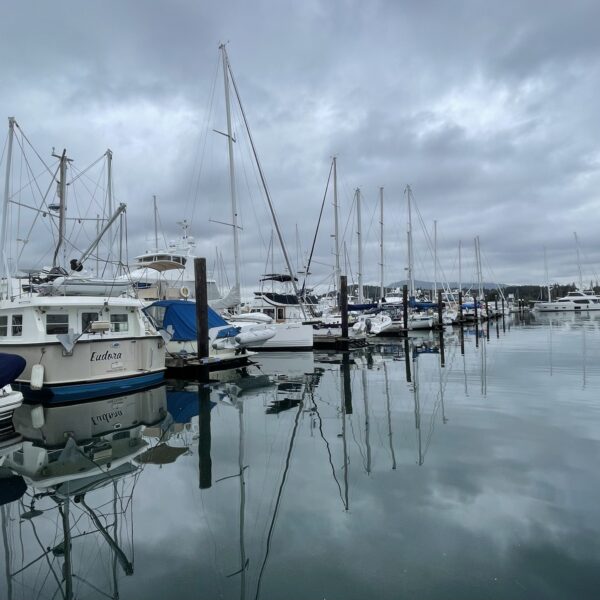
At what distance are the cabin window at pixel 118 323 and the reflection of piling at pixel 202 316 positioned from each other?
8.35 feet

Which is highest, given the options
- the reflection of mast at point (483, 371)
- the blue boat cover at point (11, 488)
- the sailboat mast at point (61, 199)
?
the sailboat mast at point (61, 199)

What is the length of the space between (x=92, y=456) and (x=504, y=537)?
22.1 feet

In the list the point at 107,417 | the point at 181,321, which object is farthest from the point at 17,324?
the point at 181,321

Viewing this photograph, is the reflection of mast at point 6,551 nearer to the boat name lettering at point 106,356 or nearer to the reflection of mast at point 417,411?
the reflection of mast at point 417,411

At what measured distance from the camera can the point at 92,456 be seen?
319 inches

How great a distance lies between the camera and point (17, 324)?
44.9ft

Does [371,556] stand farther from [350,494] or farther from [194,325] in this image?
[194,325]

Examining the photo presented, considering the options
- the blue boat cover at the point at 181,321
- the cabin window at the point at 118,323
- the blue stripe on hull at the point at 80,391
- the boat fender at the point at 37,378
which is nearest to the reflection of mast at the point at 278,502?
the blue stripe on hull at the point at 80,391

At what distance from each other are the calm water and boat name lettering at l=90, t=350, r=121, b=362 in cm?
152

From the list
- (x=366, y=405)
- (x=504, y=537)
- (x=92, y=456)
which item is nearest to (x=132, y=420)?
(x=92, y=456)

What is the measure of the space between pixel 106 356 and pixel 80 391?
124 cm

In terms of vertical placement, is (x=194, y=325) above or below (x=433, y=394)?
above

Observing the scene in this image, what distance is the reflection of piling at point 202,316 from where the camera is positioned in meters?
16.5

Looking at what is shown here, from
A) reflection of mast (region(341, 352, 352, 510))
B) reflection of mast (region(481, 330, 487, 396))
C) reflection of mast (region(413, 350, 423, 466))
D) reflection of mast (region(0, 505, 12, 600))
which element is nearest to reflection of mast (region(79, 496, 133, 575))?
reflection of mast (region(0, 505, 12, 600))
